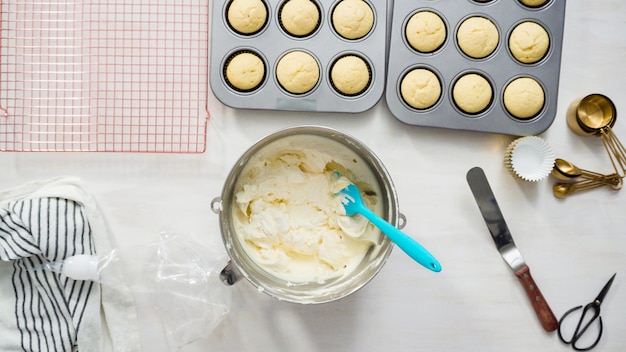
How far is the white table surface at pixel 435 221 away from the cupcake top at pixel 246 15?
0.17 m

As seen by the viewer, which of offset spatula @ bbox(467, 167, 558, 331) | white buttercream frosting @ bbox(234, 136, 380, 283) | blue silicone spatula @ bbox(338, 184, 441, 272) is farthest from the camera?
offset spatula @ bbox(467, 167, 558, 331)

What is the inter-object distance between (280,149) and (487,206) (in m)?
0.47

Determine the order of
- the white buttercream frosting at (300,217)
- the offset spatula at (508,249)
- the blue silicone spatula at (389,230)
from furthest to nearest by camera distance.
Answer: the offset spatula at (508,249), the white buttercream frosting at (300,217), the blue silicone spatula at (389,230)

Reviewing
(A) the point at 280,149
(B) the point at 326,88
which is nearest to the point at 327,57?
(B) the point at 326,88

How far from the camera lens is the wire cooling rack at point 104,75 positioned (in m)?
1.10

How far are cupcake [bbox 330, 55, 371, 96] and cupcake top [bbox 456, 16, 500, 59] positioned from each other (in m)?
0.21

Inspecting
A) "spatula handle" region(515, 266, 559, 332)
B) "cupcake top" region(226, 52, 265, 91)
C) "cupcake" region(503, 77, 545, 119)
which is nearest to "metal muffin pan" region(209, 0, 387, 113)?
"cupcake top" region(226, 52, 265, 91)

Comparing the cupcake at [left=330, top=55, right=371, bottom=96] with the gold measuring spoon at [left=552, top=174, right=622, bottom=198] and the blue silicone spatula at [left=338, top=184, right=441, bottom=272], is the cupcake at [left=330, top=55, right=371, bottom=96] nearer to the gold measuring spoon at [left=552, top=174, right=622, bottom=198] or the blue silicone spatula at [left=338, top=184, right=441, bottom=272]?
the blue silicone spatula at [left=338, top=184, right=441, bottom=272]

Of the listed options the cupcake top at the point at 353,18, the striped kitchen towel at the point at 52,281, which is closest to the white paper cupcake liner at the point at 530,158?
the cupcake top at the point at 353,18

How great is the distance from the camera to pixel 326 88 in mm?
1099

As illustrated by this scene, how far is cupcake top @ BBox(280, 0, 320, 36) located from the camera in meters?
1.08

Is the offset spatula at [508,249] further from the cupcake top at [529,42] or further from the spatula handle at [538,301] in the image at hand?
the cupcake top at [529,42]

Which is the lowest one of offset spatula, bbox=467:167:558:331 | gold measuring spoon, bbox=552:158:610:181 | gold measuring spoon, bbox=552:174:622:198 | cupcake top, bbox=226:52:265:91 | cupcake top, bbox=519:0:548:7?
offset spatula, bbox=467:167:558:331

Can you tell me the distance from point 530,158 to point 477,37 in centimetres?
29
